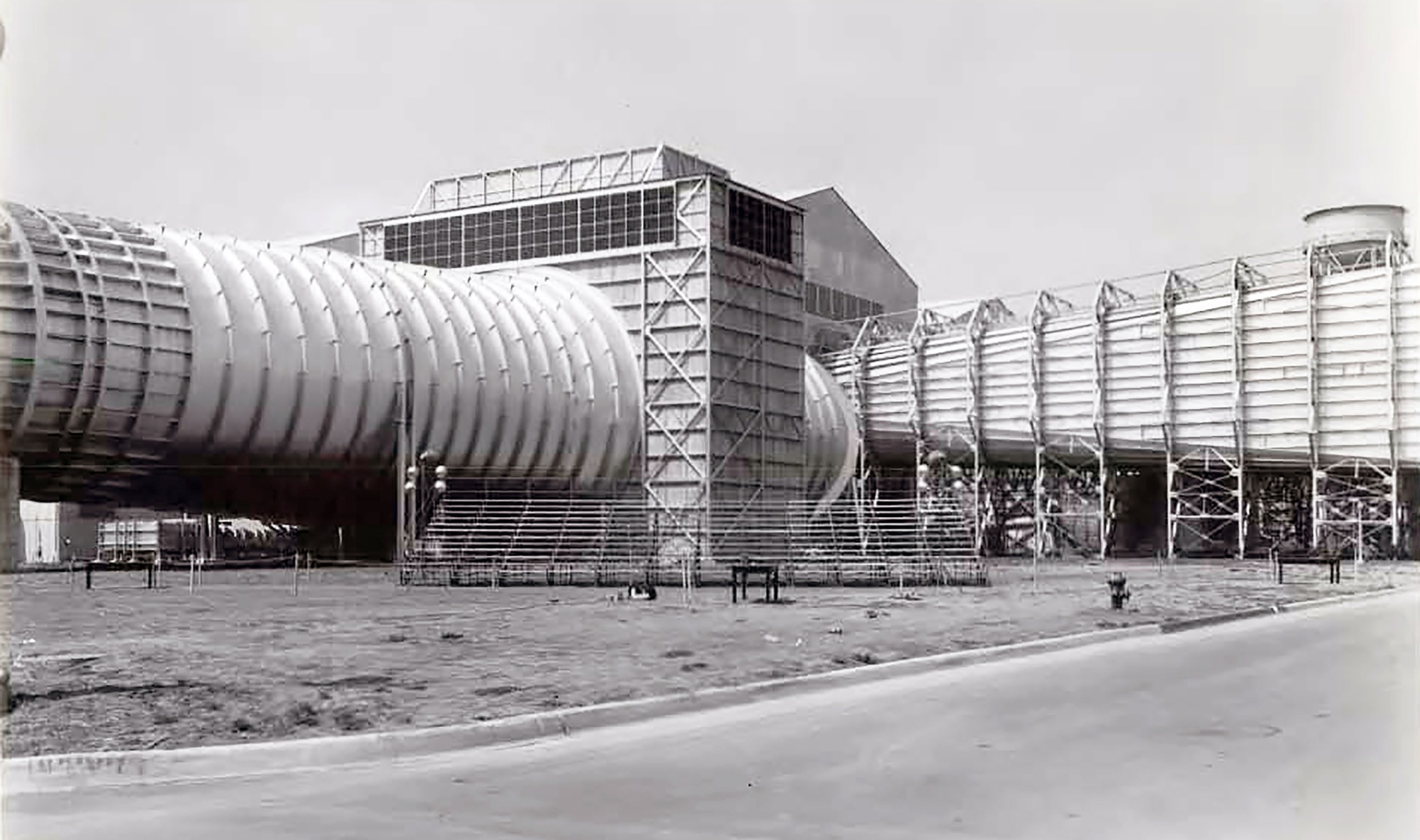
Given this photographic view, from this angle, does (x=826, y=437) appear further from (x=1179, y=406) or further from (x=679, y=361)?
(x=1179, y=406)

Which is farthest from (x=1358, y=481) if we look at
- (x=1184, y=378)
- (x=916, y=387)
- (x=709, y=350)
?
(x=709, y=350)

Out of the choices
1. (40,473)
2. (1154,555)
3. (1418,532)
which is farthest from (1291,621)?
(1154,555)

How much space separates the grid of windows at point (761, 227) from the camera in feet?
180

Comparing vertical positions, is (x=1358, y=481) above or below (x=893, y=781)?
above

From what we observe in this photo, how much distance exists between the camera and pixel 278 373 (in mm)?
40156

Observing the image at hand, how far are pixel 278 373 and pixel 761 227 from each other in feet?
74.5

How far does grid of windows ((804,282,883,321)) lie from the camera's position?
87750 mm

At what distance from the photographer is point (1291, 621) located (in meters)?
24.7

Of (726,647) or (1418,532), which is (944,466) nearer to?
(1418,532)

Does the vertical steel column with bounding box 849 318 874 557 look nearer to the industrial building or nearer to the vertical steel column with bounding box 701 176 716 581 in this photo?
the industrial building

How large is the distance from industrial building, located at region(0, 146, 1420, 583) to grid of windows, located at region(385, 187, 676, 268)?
0.13m

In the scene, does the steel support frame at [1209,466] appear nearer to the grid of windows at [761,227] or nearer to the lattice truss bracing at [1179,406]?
the lattice truss bracing at [1179,406]

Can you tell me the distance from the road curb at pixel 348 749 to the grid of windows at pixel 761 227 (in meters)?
40.6

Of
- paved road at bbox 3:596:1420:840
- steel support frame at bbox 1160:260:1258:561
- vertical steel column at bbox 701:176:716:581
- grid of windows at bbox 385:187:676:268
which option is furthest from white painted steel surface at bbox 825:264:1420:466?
paved road at bbox 3:596:1420:840
